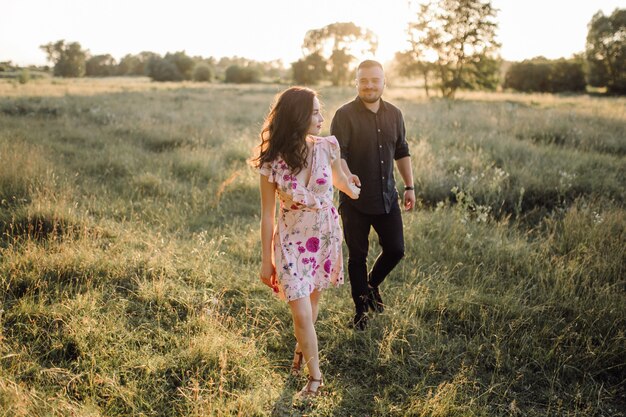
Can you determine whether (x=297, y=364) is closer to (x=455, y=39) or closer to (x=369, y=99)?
(x=369, y=99)

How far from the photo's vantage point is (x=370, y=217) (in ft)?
11.1

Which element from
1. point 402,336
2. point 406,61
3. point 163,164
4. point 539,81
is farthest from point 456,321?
point 539,81

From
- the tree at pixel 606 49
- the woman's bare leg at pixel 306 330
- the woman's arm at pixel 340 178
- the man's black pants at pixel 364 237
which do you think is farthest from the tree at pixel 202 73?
the woman's bare leg at pixel 306 330

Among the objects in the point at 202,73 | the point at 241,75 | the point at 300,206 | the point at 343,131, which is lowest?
the point at 300,206

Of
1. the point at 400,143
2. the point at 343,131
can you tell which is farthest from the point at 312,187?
the point at 400,143

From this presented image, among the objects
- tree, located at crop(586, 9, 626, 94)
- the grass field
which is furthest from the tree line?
the grass field

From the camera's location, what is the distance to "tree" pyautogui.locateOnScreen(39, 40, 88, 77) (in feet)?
234

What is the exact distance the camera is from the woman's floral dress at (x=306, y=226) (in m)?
2.57

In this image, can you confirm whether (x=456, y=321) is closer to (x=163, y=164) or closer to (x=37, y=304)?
(x=37, y=304)

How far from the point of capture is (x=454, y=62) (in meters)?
34.2

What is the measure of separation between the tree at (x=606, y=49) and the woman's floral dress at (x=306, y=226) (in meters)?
47.2

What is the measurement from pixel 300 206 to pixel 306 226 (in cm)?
14

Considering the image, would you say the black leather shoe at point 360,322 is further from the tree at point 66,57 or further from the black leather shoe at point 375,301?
the tree at point 66,57

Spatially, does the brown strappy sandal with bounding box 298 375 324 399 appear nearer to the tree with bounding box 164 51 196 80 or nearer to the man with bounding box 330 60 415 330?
the man with bounding box 330 60 415 330
